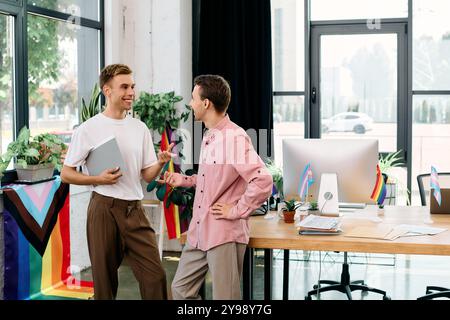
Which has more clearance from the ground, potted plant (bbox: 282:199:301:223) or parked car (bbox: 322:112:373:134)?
parked car (bbox: 322:112:373:134)

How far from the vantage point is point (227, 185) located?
2.80m

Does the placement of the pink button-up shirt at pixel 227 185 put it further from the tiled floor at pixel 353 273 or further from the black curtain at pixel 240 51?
the black curtain at pixel 240 51

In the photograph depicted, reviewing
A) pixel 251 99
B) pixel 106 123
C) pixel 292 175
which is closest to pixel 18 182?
pixel 106 123

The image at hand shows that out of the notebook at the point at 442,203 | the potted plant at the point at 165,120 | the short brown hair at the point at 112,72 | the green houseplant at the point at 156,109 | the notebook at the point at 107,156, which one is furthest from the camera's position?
the green houseplant at the point at 156,109

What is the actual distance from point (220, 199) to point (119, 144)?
739 mm

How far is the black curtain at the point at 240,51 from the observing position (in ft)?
20.1

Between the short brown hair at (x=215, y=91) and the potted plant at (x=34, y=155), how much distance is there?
1808 mm

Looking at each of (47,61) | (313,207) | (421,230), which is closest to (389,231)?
(421,230)

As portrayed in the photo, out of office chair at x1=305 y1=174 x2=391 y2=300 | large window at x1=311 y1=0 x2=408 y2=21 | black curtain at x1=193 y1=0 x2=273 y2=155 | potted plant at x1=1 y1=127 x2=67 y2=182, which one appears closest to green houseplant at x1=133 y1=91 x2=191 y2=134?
black curtain at x1=193 y1=0 x2=273 y2=155

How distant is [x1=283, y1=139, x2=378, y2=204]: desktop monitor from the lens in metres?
3.50

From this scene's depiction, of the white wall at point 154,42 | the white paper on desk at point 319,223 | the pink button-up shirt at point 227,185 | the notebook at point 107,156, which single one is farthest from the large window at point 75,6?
the white paper on desk at point 319,223

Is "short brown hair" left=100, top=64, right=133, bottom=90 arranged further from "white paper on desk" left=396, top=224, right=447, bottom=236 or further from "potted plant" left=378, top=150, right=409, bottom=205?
"potted plant" left=378, top=150, right=409, bottom=205

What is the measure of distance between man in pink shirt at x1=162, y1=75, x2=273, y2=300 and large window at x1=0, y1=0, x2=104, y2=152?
223 cm

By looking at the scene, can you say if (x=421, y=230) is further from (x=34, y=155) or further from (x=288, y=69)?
(x=288, y=69)
